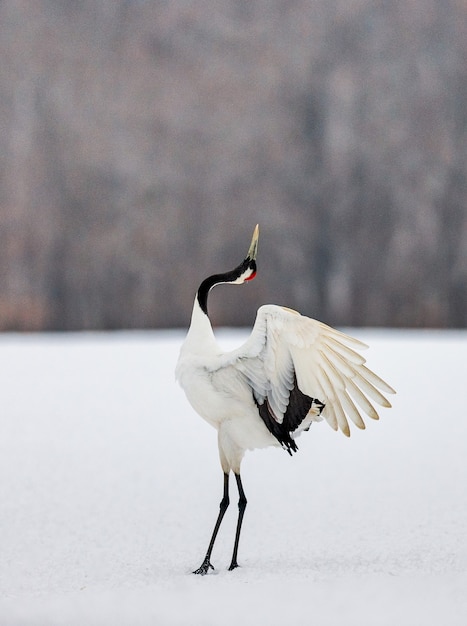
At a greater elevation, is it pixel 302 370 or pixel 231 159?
pixel 231 159

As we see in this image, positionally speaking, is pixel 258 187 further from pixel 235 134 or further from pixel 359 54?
pixel 359 54

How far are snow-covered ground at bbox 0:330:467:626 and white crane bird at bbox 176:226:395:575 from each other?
0.71 ft

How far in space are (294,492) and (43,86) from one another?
530 centimetres

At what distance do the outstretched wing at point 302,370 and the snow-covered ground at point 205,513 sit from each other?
31cm

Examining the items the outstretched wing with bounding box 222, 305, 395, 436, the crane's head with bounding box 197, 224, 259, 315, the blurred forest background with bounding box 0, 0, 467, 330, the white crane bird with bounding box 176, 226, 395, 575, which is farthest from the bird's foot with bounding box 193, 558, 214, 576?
the blurred forest background with bounding box 0, 0, 467, 330

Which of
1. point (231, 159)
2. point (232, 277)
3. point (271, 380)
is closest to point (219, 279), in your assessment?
point (232, 277)

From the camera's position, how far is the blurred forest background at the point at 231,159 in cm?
692

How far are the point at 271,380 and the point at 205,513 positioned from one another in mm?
690

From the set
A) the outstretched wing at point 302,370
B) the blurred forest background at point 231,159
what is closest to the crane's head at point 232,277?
the outstretched wing at point 302,370

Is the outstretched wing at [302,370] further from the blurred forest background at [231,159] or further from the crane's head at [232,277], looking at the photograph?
the blurred forest background at [231,159]

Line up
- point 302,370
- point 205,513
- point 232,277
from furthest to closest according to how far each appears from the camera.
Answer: point 205,513 < point 232,277 < point 302,370

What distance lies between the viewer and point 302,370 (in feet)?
5.50

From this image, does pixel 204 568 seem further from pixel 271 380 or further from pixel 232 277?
pixel 232 277

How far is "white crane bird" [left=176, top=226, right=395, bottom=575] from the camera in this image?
64.7 inches
